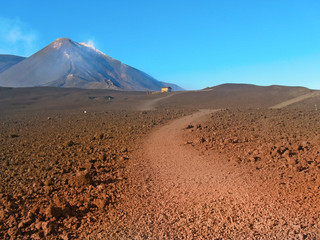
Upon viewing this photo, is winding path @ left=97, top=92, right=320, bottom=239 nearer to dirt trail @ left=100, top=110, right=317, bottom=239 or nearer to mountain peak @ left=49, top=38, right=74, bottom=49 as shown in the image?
dirt trail @ left=100, top=110, right=317, bottom=239

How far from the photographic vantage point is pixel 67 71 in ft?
441

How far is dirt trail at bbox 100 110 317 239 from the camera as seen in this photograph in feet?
14.2

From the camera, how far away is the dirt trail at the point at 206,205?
434 cm

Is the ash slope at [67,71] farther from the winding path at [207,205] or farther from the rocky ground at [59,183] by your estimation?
the winding path at [207,205]

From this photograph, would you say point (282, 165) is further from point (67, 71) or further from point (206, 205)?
point (67, 71)

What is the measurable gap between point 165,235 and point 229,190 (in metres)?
2.01

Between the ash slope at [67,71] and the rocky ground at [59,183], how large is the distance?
81.3 meters

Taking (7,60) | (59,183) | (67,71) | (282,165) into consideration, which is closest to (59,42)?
(7,60)

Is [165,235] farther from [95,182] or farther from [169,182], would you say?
[95,182]

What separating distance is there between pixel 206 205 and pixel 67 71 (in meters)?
140

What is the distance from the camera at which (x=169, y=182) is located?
642 centimetres

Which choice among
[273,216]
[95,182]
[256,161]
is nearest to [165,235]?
[273,216]

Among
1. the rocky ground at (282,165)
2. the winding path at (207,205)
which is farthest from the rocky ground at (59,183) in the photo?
the rocky ground at (282,165)

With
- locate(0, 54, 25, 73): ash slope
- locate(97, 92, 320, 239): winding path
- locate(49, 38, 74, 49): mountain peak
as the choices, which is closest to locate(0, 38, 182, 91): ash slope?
locate(49, 38, 74, 49): mountain peak
